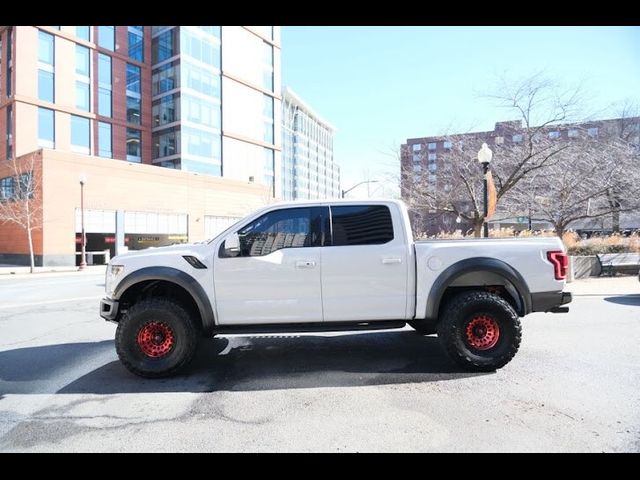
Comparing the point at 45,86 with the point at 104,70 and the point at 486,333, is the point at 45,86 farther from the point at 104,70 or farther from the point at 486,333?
the point at 486,333

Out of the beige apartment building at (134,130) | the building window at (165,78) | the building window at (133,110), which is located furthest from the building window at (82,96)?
the building window at (165,78)

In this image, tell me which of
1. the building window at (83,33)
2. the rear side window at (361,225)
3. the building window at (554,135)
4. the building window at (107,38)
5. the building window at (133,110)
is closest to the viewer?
the rear side window at (361,225)

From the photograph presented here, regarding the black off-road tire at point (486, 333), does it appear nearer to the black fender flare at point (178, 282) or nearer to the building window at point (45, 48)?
the black fender flare at point (178, 282)

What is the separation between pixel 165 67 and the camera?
44.0 meters

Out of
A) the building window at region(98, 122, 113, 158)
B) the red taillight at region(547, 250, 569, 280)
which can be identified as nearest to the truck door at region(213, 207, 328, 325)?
the red taillight at region(547, 250, 569, 280)

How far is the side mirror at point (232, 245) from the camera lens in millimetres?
4457

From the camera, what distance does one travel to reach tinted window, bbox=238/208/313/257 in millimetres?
4609

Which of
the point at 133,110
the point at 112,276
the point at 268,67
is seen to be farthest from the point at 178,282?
the point at 268,67

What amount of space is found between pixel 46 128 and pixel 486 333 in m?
43.8

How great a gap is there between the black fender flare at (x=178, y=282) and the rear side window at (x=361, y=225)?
5.31 feet

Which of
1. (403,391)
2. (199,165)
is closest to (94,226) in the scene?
(199,165)

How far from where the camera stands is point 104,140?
42031 mm

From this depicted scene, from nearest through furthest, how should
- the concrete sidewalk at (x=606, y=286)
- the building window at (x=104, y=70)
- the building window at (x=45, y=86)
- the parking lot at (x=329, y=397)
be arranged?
the parking lot at (x=329, y=397), the concrete sidewalk at (x=606, y=286), the building window at (x=45, y=86), the building window at (x=104, y=70)
